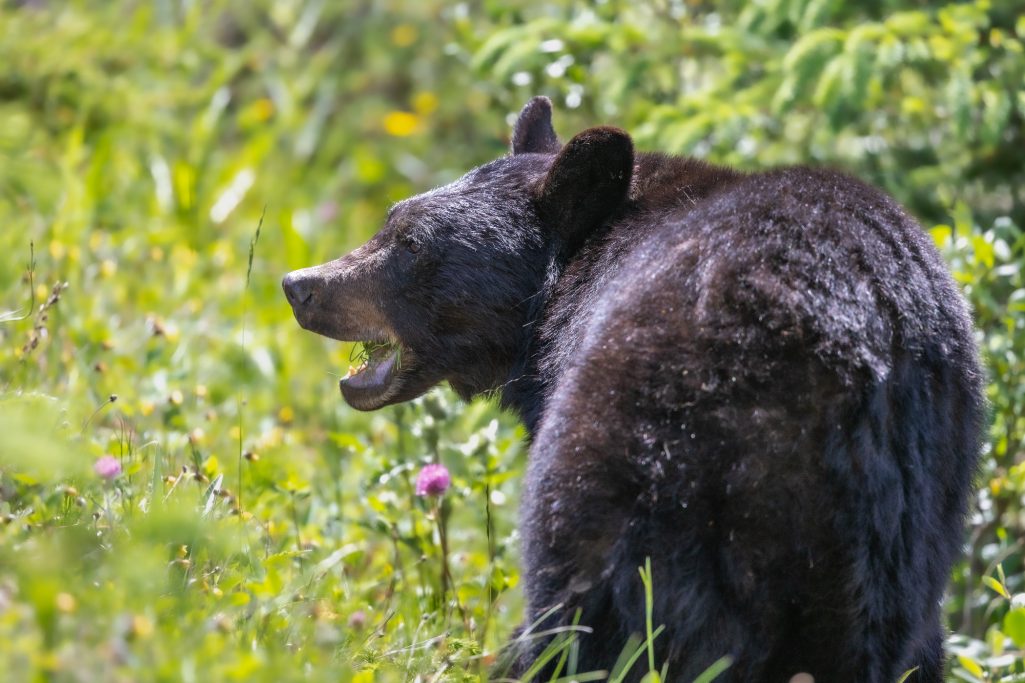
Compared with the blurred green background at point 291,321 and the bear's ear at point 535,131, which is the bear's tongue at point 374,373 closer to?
the blurred green background at point 291,321

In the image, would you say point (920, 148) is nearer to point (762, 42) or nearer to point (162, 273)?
point (762, 42)

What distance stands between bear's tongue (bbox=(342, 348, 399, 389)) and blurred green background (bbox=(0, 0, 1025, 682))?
28 cm

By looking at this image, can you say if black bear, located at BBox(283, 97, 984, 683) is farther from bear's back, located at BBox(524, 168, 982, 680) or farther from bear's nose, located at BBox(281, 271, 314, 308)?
bear's nose, located at BBox(281, 271, 314, 308)

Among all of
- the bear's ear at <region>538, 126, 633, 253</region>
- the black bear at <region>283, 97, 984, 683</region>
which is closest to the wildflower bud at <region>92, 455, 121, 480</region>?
the black bear at <region>283, 97, 984, 683</region>

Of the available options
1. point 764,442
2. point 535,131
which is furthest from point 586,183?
point 764,442

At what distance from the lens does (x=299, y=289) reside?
163 inches

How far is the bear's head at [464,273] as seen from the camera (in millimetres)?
3816

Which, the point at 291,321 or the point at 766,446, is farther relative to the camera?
the point at 291,321

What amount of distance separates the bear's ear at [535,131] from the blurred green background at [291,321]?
0.96m

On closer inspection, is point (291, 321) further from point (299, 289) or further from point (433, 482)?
point (433, 482)

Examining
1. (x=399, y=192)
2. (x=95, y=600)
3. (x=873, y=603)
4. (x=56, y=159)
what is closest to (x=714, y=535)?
(x=873, y=603)

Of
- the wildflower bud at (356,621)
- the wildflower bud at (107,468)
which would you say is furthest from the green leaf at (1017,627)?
the wildflower bud at (107,468)

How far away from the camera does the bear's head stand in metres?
3.82

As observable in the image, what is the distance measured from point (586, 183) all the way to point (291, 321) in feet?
12.1
